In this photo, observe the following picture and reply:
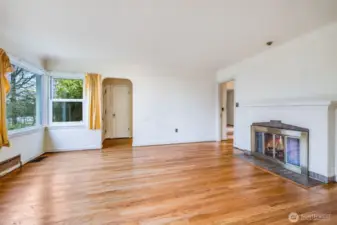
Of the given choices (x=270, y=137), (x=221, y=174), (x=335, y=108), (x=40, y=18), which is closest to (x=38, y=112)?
(x=40, y=18)

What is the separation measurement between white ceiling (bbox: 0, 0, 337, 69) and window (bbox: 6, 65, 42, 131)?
58 cm

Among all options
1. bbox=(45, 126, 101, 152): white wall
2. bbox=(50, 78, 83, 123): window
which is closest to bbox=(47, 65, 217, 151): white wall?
bbox=(45, 126, 101, 152): white wall

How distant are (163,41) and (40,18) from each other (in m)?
1.84

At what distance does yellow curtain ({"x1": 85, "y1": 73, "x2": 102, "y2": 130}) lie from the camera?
4.82 meters

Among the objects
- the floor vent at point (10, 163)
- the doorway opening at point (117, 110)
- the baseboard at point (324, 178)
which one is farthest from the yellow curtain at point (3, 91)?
the baseboard at point (324, 178)

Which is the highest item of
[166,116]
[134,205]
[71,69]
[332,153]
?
[71,69]

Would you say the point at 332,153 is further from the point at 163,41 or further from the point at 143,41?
the point at 143,41

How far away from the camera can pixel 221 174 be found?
305 cm

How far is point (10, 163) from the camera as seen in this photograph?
10.5 feet

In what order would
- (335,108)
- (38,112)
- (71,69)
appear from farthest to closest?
(71,69) < (38,112) < (335,108)

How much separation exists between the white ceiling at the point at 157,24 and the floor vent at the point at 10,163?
2.07 m

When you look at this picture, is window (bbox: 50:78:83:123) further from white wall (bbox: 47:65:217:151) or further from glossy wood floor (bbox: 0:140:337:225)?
glossy wood floor (bbox: 0:140:337:225)

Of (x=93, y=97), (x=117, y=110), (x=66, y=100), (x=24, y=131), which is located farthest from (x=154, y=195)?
(x=117, y=110)

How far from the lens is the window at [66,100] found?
15.5ft
